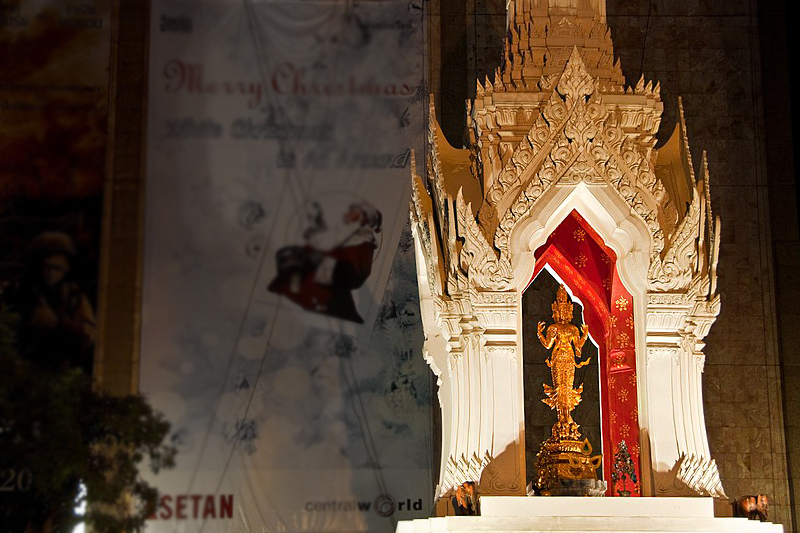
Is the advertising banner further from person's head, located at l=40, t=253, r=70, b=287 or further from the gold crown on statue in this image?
the gold crown on statue

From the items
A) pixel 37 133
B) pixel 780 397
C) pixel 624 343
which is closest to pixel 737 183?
pixel 780 397

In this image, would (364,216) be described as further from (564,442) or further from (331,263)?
(564,442)

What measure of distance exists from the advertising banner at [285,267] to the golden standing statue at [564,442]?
1.91 meters

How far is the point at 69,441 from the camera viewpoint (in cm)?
598

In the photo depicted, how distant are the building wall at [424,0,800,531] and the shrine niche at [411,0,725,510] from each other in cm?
233

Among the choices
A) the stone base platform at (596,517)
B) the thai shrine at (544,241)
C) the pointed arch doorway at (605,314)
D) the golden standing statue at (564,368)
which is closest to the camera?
the stone base platform at (596,517)

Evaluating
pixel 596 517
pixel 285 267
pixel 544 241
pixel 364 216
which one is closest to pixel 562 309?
pixel 544 241

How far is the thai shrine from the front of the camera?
6418mm

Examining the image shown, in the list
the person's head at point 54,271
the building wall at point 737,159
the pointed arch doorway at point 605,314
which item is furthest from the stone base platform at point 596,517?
the person's head at point 54,271

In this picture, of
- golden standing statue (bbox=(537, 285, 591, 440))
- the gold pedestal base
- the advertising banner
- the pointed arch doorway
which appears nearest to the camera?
the gold pedestal base

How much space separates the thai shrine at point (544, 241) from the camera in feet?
21.1

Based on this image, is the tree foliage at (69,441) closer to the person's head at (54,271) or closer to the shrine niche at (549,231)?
the shrine niche at (549,231)

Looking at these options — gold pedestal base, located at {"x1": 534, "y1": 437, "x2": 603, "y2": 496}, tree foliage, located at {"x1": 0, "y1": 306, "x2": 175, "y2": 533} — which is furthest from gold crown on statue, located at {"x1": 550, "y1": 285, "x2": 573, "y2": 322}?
tree foliage, located at {"x1": 0, "y1": 306, "x2": 175, "y2": 533}

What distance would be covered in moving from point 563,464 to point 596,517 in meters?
0.78
